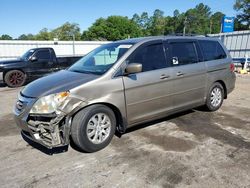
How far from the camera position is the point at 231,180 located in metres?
3.08

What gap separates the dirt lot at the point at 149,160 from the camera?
10.3 feet

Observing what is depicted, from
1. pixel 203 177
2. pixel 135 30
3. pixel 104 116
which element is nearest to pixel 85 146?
pixel 104 116

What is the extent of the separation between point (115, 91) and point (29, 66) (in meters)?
8.56

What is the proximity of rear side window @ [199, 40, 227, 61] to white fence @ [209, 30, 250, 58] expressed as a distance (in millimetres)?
12353

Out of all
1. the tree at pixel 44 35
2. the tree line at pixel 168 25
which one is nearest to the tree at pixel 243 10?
the tree line at pixel 168 25

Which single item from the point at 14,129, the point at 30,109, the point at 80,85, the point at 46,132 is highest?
the point at 80,85

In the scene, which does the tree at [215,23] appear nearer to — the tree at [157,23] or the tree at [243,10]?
the tree at [157,23]

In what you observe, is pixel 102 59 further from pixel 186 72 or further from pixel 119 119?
pixel 186 72

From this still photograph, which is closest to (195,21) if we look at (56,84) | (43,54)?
(43,54)

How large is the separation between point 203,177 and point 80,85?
85.6 inches

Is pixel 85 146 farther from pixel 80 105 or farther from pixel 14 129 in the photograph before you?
pixel 14 129

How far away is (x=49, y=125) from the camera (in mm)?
3557

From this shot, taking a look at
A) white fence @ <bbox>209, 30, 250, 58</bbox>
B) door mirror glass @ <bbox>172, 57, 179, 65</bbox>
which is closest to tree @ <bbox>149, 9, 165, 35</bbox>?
white fence @ <bbox>209, 30, 250, 58</bbox>

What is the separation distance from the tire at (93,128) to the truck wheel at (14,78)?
28.0 feet
